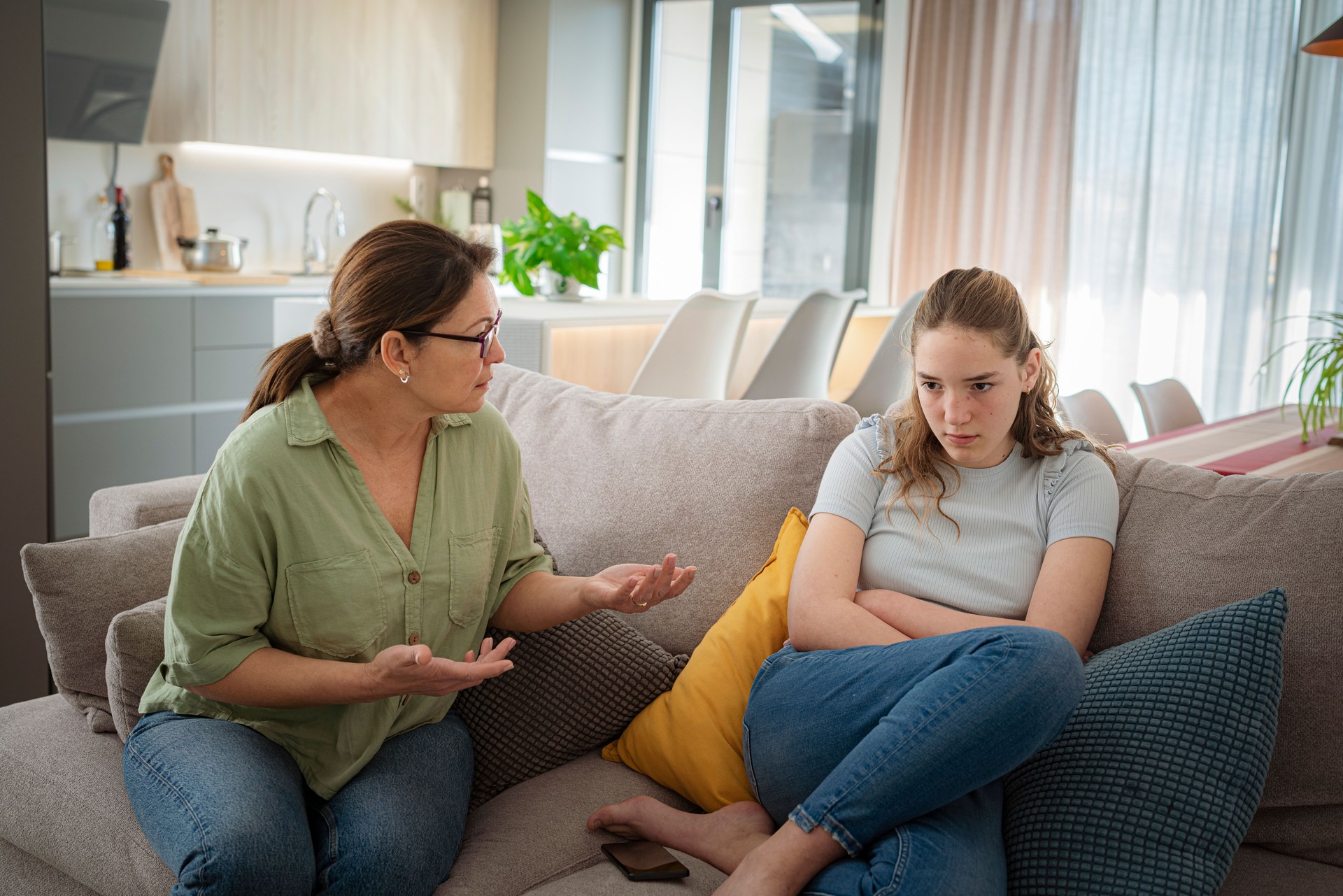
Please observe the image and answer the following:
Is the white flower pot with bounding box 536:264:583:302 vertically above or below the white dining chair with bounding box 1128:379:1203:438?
above

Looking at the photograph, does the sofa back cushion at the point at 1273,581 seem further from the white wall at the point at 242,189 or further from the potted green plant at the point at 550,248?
the white wall at the point at 242,189

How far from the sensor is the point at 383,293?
136cm

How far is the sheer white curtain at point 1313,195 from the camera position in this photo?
4508 mm

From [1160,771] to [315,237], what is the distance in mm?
4812

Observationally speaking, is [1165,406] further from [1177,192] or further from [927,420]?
[927,420]

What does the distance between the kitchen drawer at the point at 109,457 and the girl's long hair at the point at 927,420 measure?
3.31 m

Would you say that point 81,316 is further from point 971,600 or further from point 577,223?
point 971,600

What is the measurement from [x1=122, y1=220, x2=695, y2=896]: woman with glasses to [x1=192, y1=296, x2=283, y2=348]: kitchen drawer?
3056mm

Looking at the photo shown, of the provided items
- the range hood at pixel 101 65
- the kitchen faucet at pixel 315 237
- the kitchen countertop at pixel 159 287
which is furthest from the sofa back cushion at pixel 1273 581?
the kitchen faucet at pixel 315 237

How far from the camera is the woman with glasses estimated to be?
4.04ft

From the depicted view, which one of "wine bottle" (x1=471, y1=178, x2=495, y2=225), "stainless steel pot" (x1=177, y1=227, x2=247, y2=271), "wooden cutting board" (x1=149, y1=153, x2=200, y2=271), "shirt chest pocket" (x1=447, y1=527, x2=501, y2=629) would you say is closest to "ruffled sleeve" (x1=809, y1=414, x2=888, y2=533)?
"shirt chest pocket" (x1=447, y1=527, x2=501, y2=629)

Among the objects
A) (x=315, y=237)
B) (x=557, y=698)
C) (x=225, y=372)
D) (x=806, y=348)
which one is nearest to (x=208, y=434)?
(x=225, y=372)

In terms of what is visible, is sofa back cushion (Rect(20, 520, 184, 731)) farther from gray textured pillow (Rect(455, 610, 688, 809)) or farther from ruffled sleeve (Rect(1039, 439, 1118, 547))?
ruffled sleeve (Rect(1039, 439, 1118, 547))

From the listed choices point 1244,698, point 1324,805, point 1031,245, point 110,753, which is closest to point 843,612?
point 1244,698
